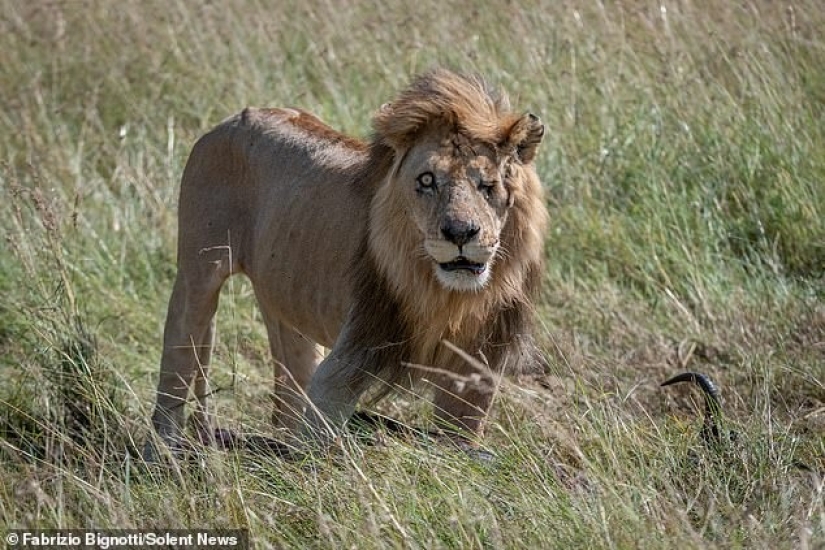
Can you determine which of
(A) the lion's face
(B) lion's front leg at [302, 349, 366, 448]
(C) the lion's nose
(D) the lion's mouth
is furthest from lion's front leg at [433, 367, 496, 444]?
(C) the lion's nose

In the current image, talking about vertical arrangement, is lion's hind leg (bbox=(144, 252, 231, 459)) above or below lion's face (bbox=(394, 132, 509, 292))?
below

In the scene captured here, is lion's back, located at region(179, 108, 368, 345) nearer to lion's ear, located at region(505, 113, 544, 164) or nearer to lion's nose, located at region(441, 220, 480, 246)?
lion's ear, located at region(505, 113, 544, 164)

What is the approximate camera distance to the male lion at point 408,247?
171 inches

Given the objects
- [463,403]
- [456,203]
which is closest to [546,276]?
[463,403]

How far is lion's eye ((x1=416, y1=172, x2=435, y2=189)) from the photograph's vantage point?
4.34 metres

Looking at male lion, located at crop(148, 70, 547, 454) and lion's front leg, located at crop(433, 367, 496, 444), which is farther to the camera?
lion's front leg, located at crop(433, 367, 496, 444)

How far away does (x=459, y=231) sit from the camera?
13.5 ft

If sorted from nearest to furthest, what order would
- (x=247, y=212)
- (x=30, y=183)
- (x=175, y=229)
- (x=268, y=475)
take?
(x=268, y=475), (x=247, y=212), (x=175, y=229), (x=30, y=183)

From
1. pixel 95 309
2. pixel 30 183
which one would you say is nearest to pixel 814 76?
pixel 95 309

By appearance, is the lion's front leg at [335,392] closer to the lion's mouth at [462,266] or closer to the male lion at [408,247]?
the male lion at [408,247]

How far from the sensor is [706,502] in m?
3.83

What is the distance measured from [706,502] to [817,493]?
290mm

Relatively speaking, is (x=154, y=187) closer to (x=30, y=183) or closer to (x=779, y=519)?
(x=30, y=183)

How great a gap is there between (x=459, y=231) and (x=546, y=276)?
2664 millimetres
